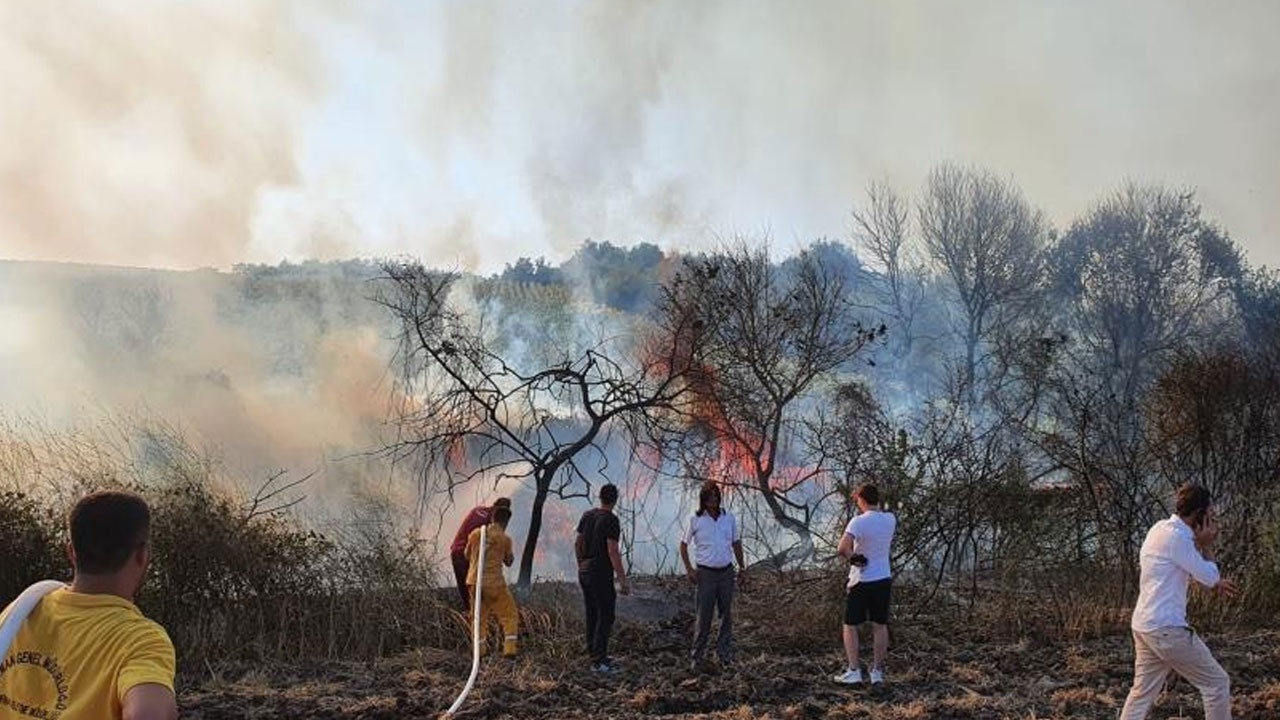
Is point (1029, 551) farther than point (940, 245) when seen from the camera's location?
No

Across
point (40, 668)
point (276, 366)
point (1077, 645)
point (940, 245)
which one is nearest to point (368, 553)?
point (1077, 645)

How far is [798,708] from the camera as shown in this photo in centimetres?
759

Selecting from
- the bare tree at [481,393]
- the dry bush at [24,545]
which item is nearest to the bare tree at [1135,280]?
the bare tree at [481,393]

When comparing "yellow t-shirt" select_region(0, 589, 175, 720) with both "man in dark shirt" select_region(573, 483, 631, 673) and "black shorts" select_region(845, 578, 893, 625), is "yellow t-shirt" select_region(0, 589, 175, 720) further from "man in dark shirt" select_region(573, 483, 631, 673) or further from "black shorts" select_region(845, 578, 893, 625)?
"man in dark shirt" select_region(573, 483, 631, 673)

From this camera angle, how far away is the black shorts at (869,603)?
28.6 ft

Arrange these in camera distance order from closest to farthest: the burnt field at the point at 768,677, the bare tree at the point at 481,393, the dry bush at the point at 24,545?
the burnt field at the point at 768,677 → the dry bush at the point at 24,545 → the bare tree at the point at 481,393

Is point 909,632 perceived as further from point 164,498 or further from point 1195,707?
point 164,498

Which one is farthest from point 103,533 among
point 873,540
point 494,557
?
point 494,557

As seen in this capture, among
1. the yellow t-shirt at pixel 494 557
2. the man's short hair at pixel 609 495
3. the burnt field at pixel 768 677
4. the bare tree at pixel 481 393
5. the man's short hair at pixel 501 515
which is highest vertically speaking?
the bare tree at pixel 481 393

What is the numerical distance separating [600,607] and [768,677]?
1.75 m

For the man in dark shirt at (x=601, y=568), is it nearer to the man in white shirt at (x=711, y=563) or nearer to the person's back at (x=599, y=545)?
the person's back at (x=599, y=545)

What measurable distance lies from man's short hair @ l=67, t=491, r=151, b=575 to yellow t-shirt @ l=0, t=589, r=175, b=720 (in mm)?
81

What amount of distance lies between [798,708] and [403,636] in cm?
511

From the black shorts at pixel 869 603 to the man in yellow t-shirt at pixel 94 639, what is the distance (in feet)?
22.8
